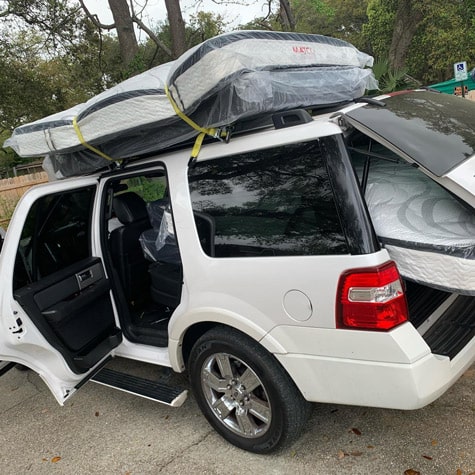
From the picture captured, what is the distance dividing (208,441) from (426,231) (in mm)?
1803

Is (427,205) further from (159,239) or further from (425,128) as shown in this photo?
(159,239)

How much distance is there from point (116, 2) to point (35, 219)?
7.66 m

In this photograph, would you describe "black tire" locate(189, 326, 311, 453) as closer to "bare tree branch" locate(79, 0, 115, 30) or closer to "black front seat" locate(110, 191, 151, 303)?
"black front seat" locate(110, 191, 151, 303)

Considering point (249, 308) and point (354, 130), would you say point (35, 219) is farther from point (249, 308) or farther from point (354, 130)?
point (354, 130)

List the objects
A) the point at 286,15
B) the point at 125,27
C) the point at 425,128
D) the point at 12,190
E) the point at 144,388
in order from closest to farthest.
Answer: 1. the point at 425,128
2. the point at 144,388
3. the point at 125,27
4. the point at 286,15
5. the point at 12,190

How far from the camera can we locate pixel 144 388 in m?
2.77

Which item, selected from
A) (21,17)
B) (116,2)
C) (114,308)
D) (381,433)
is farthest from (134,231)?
(21,17)

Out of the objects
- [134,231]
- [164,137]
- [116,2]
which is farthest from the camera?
[116,2]

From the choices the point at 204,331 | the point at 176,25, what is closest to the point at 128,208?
the point at 204,331

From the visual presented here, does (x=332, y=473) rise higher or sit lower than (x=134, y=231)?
lower

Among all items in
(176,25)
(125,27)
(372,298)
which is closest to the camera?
(372,298)

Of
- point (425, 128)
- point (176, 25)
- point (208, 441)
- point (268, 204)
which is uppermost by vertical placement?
point (176, 25)

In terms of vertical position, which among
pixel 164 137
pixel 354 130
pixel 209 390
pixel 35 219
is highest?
pixel 164 137

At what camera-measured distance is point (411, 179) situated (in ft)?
7.38
